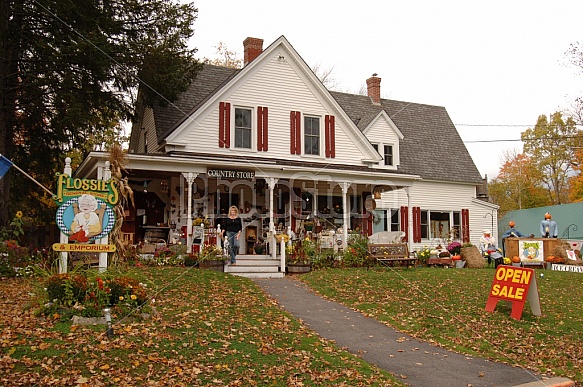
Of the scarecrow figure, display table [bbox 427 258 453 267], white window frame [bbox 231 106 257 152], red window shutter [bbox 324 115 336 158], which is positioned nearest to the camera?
display table [bbox 427 258 453 267]

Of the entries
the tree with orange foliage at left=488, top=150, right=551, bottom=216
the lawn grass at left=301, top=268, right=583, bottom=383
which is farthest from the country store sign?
the tree with orange foliage at left=488, top=150, right=551, bottom=216

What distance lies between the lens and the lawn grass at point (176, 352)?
6309 millimetres

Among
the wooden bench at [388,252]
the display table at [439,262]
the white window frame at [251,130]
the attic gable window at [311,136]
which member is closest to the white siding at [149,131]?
the white window frame at [251,130]

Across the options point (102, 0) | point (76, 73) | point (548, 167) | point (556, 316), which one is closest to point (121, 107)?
point (76, 73)

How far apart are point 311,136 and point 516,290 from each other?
469 inches

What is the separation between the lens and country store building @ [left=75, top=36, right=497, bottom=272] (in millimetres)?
18125

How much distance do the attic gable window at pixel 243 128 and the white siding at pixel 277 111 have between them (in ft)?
0.75

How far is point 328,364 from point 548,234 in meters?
16.6

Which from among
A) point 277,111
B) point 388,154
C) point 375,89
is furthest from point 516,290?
point 375,89

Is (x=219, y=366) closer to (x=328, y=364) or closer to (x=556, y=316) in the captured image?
(x=328, y=364)

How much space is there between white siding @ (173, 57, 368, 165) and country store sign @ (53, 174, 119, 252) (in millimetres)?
8959

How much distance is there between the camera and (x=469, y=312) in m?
11.0

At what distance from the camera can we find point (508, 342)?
9.26 metres

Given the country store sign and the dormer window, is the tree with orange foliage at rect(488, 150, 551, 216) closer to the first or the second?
the dormer window
